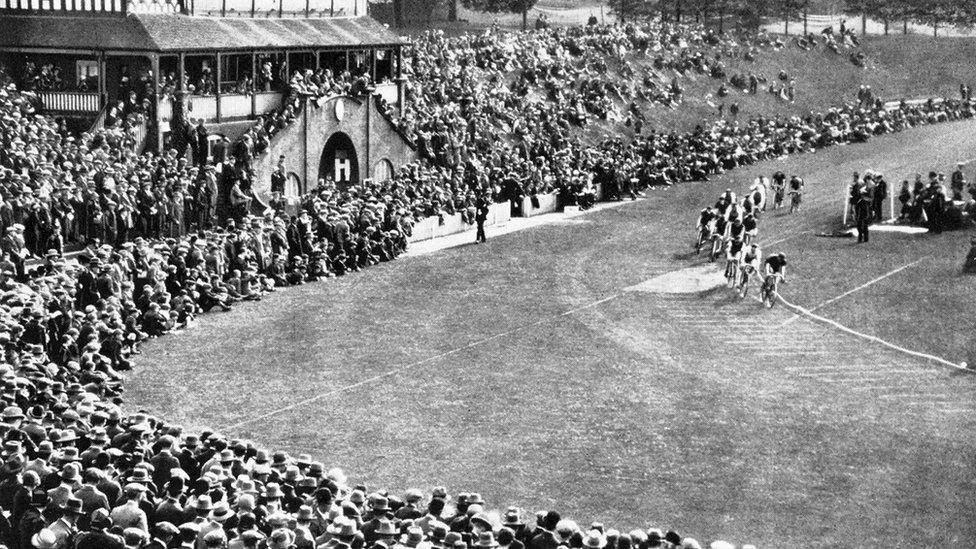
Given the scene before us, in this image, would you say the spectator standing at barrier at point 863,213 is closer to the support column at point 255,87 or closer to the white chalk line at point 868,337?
the white chalk line at point 868,337

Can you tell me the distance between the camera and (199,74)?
56.7m

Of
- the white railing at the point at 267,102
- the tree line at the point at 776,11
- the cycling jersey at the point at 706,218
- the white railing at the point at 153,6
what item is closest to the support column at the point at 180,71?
the white railing at the point at 153,6

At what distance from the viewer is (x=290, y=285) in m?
45.0

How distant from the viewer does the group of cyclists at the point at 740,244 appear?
4488 centimetres

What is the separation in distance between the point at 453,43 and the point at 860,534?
51.4 m

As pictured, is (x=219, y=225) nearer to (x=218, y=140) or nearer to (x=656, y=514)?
(x=218, y=140)

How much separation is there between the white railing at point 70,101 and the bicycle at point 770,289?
69.3ft

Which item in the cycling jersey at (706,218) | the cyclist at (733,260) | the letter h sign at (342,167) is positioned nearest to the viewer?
the cyclist at (733,260)

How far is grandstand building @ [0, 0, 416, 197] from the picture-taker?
5172 cm

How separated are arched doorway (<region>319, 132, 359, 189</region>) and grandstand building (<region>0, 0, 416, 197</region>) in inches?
1.8

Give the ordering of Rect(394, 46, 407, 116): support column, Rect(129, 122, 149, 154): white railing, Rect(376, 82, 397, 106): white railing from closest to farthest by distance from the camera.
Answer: Rect(129, 122, 149, 154): white railing, Rect(376, 82, 397, 106): white railing, Rect(394, 46, 407, 116): support column

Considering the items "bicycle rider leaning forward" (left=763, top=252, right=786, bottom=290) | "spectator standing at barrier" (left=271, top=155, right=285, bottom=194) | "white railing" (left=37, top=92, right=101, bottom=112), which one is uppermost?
"white railing" (left=37, top=92, right=101, bottom=112)

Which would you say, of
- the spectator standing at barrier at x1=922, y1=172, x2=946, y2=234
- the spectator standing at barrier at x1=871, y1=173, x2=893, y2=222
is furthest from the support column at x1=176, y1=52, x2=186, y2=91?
the spectator standing at barrier at x1=922, y1=172, x2=946, y2=234

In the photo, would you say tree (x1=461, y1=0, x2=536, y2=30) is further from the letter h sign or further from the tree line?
the letter h sign
